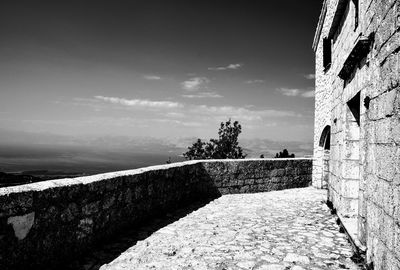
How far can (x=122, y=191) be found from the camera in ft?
15.3

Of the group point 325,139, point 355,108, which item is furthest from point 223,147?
point 355,108

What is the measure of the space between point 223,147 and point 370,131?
13.5 m

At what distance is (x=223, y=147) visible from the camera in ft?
55.5

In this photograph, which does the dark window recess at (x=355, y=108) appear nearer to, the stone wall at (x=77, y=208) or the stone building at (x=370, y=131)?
the stone building at (x=370, y=131)

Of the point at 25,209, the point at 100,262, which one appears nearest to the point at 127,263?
the point at 100,262

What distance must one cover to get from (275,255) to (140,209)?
8.08 feet

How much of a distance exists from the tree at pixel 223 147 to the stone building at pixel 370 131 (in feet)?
34.8

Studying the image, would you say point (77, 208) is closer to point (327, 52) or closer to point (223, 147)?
point (327, 52)

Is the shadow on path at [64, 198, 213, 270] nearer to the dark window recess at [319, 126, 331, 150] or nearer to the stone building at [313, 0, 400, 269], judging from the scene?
Answer: the stone building at [313, 0, 400, 269]

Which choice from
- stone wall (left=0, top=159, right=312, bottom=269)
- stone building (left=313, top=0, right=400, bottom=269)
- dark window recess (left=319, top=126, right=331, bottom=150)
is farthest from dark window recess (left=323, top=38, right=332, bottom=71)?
stone wall (left=0, top=159, right=312, bottom=269)

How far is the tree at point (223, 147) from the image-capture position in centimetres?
1691

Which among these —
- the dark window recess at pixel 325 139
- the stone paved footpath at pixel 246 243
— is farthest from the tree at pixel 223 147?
the stone paved footpath at pixel 246 243

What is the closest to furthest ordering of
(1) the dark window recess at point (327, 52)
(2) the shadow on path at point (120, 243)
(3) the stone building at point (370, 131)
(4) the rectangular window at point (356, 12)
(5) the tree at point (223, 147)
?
1. (3) the stone building at point (370, 131)
2. (2) the shadow on path at point (120, 243)
3. (4) the rectangular window at point (356, 12)
4. (1) the dark window recess at point (327, 52)
5. (5) the tree at point (223, 147)

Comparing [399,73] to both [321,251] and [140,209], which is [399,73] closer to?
[321,251]
